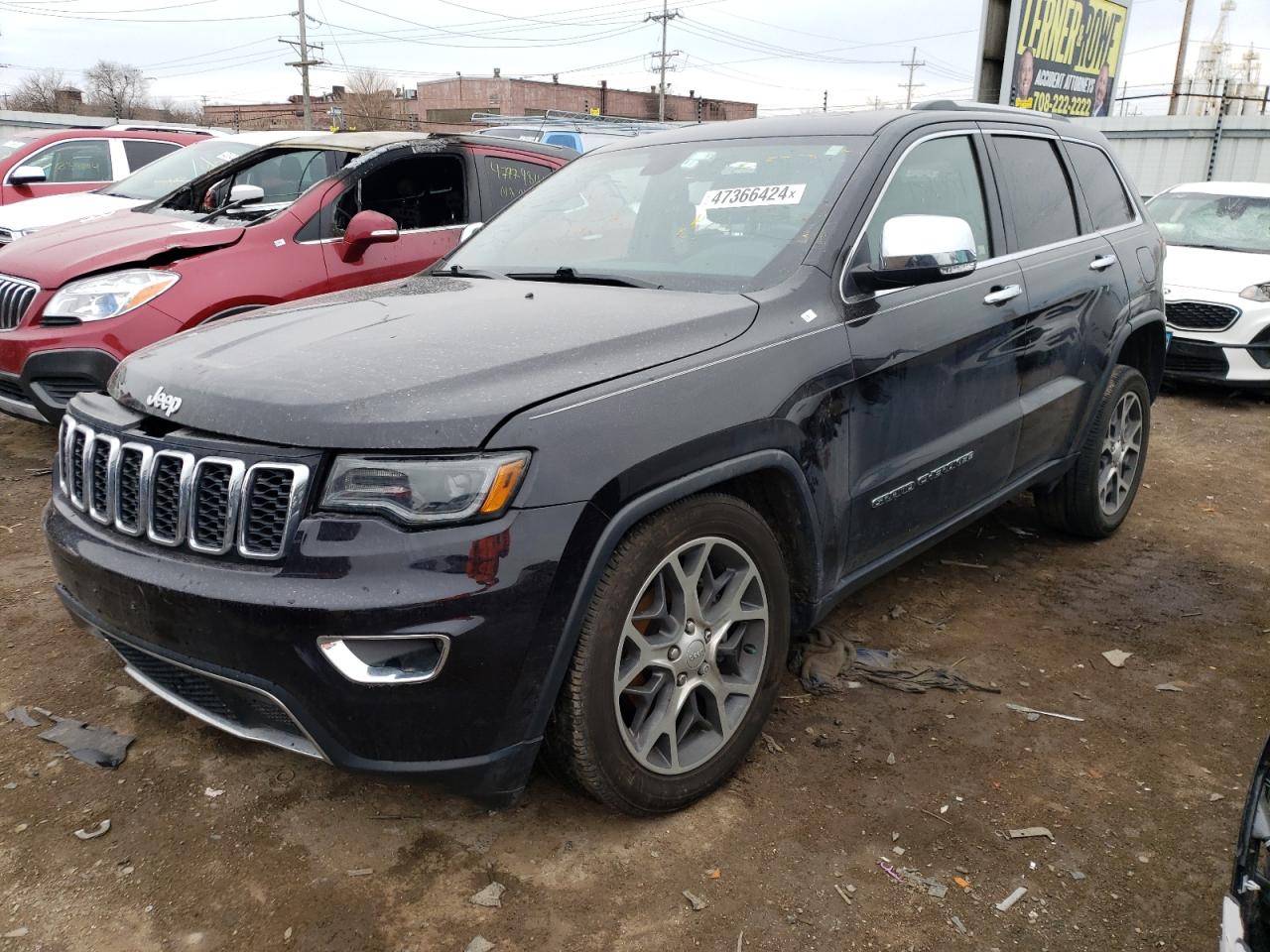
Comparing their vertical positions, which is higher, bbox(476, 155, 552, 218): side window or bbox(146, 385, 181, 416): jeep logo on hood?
bbox(476, 155, 552, 218): side window

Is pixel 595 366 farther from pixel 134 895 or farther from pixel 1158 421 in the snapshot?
pixel 1158 421

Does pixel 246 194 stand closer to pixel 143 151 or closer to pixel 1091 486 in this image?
pixel 1091 486

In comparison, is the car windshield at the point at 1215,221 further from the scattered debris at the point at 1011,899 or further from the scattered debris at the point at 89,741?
the scattered debris at the point at 89,741

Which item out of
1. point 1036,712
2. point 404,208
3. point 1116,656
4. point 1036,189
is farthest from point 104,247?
point 1116,656

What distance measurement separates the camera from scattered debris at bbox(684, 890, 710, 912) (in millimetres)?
2312

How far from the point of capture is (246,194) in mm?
5734

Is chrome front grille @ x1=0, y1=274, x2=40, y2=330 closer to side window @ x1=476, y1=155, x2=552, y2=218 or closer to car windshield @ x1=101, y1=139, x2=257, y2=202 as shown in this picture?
side window @ x1=476, y1=155, x2=552, y2=218

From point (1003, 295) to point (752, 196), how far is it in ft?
3.38

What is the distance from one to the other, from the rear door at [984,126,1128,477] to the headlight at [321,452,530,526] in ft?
7.47

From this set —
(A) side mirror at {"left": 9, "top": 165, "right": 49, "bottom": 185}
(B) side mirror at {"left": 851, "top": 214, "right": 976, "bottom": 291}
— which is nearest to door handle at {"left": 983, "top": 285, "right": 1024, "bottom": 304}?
(B) side mirror at {"left": 851, "top": 214, "right": 976, "bottom": 291}

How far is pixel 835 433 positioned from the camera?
2.78 meters

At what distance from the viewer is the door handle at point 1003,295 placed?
343 cm

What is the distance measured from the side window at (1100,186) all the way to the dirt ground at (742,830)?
1887 mm

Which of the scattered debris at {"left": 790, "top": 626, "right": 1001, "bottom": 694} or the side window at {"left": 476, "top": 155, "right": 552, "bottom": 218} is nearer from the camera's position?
the scattered debris at {"left": 790, "top": 626, "right": 1001, "bottom": 694}
